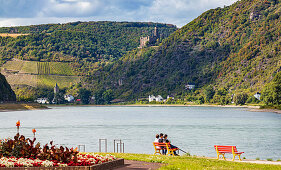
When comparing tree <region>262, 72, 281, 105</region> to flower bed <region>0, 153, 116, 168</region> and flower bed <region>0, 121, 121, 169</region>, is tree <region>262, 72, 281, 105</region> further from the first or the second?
flower bed <region>0, 153, 116, 168</region>

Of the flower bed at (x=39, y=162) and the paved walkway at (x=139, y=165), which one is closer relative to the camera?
the flower bed at (x=39, y=162)

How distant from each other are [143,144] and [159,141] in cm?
2544

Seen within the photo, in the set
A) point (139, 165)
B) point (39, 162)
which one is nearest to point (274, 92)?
point (139, 165)

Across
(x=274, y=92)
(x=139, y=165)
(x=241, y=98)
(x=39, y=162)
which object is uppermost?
(x=274, y=92)

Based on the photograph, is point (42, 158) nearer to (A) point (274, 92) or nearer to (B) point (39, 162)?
(B) point (39, 162)

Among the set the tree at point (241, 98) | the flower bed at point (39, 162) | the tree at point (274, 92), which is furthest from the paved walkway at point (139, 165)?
the tree at point (241, 98)

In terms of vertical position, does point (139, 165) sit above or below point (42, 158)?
below


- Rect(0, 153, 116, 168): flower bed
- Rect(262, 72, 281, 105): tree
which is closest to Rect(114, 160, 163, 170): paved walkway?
Rect(0, 153, 116, 168): flower bed

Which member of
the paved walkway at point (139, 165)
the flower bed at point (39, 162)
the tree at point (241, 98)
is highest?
the tree at point (241, 98)

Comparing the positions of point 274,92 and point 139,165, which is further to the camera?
point 274,92

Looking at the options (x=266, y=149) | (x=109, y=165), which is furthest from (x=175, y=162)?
(x=266, y=149)

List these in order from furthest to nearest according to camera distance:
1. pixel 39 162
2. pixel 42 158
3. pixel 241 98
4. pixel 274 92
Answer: pixel 241 98 < pixel 274 92 < pixel 42 158 < pixel 39 162

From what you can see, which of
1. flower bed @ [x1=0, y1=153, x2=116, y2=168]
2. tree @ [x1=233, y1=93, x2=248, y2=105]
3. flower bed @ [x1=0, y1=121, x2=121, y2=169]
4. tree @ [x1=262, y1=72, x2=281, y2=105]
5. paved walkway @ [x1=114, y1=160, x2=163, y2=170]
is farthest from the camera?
tree @ [x1=233, y1=93, x2=248, y2=105]

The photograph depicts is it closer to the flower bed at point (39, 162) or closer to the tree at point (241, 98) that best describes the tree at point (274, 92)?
the tree at point (241, 98)
